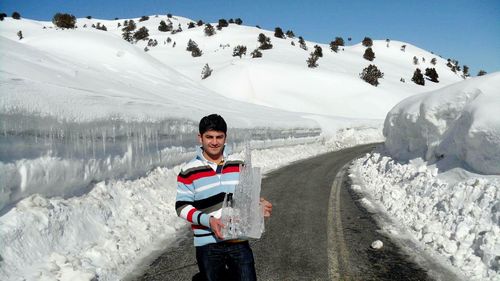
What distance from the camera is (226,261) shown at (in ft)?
9.32

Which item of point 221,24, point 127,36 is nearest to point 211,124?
point 127,36

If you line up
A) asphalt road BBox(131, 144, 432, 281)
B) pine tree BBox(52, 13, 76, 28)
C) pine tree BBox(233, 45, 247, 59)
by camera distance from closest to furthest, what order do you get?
asphalt road BBox(131, 144, 432, 281) → pine tree BBox(52, 13, 76, 28) → pine tree BBox(233, 45, 247, 59)

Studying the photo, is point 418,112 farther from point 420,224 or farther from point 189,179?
point 189,179

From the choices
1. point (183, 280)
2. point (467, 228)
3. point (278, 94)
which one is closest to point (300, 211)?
point (467, 228)

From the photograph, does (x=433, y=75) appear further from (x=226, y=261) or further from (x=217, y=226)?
(x=217, y=226)

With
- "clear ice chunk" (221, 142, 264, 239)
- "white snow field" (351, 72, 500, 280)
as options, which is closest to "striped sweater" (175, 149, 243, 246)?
"clear ice chunk" (221, 142, 264, 239)

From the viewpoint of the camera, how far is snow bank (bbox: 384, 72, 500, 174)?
7758mm

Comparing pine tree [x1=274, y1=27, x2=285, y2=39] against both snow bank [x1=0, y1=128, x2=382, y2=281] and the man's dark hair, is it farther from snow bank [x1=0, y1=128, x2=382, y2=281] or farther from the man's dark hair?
the man's dark hair

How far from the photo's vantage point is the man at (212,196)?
2.74 metres

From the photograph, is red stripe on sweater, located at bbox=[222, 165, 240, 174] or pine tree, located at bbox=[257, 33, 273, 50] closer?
red stripe on sweater, located at bbox=[222, 165, 240, 174]

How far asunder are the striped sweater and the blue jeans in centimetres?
7

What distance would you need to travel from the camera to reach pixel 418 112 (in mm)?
12422

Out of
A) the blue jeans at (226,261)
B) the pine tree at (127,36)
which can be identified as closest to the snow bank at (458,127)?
the blue jeans at (226,261)

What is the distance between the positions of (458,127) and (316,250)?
18.3 feet
